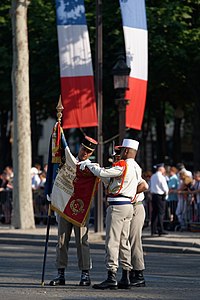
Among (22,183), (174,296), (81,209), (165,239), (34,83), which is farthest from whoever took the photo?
(34,83)

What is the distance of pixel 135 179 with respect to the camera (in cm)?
1350

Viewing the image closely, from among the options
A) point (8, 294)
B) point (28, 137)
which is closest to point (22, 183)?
point (28, 137)

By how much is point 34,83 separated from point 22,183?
45.6 feet

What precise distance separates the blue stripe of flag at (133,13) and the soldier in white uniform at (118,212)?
1195cm

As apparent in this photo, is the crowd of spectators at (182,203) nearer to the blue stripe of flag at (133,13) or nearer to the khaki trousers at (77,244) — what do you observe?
the blue stripe of flag at (133,13)

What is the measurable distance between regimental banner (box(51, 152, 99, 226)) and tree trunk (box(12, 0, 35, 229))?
13.5 m

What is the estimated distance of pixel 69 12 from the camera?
1005 inches

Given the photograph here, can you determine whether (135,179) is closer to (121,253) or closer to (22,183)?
(121,253)

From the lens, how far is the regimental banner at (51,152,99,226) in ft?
44.8

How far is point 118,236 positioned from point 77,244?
674mm

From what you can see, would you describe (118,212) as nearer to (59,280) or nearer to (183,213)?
(59,280)

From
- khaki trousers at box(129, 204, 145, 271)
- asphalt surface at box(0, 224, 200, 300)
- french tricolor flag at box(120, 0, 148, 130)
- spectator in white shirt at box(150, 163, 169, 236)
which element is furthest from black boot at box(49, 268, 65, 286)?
french tricolor flag at box(120, 0, 148, 130)

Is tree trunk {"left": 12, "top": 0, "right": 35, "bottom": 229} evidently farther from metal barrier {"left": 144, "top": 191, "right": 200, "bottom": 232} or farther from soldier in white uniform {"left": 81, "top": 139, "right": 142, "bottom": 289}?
soldier in white uniform {"left": 81, "top": 139, "right": 142, "bottom": 289}

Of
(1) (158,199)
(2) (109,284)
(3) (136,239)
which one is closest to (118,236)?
→ (3) (136,239)
